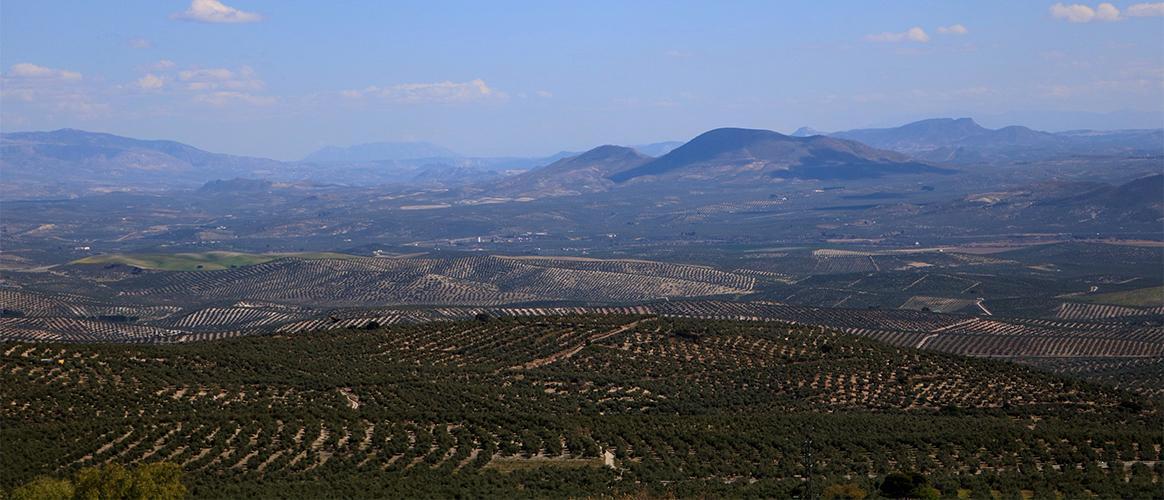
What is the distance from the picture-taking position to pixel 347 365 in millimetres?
49625

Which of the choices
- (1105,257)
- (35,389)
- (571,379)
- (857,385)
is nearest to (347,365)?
(571,379)

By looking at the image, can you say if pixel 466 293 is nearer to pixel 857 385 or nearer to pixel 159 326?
pixel 159 326

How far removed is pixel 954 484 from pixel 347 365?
A: 86.4 ft

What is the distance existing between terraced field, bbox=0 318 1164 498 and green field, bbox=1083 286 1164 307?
5544cm

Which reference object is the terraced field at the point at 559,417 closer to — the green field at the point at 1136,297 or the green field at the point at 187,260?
the green field at the point at 1136,297

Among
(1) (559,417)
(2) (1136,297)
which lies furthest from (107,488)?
(2) (1136,297)

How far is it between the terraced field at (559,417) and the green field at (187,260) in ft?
358

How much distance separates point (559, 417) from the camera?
1615 inches

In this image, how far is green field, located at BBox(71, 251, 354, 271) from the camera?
518 ft

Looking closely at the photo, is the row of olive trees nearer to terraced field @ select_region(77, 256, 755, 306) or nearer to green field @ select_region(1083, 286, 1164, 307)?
green field @ select_region(1083, 286, 1164, 307)

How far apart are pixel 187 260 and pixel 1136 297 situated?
121 m

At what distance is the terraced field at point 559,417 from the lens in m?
33.7

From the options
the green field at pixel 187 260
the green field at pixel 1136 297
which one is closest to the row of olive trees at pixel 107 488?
the green field at pixel 1136 297

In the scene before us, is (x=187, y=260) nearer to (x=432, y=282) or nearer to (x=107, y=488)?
(x=432, y=282)
